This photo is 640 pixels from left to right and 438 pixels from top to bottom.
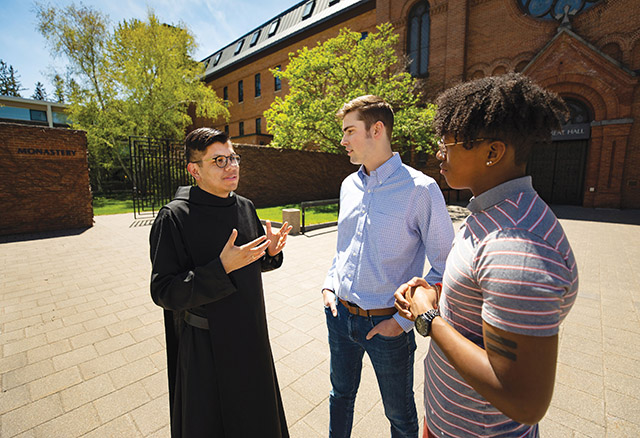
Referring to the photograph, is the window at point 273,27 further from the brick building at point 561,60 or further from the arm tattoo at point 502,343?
the arm tattoo at point 502,343

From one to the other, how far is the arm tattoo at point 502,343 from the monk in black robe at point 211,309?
1.12 m

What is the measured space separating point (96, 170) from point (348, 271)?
27969 millimetres

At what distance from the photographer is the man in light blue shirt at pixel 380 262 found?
172 cm

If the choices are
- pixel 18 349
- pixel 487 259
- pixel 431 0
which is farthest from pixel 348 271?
pixel 431 0

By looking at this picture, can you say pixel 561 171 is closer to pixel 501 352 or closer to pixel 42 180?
pixel 501 352

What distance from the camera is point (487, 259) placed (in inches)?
35.3

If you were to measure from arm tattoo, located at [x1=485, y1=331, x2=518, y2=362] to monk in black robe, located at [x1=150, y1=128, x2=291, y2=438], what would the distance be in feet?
3.69

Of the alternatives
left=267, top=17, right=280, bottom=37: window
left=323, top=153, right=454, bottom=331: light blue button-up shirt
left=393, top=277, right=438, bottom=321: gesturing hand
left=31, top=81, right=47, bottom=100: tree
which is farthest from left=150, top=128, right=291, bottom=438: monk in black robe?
left=31, top=81, right=47, bottom=100: tree

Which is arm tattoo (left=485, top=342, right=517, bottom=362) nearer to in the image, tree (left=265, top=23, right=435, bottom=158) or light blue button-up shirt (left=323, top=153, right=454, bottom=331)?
light blue button-up shirt (left=323, top=153, right=454, bottom=331)

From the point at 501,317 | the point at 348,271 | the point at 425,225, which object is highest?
→ the point at 425,225

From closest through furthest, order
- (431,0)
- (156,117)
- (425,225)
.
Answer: (425,225), (431,0), (156,117)

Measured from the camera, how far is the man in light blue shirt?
172 cm

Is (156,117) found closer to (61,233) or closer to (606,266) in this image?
(61,233)

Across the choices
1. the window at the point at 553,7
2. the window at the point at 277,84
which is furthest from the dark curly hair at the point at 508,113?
the window at the point at 277,84
